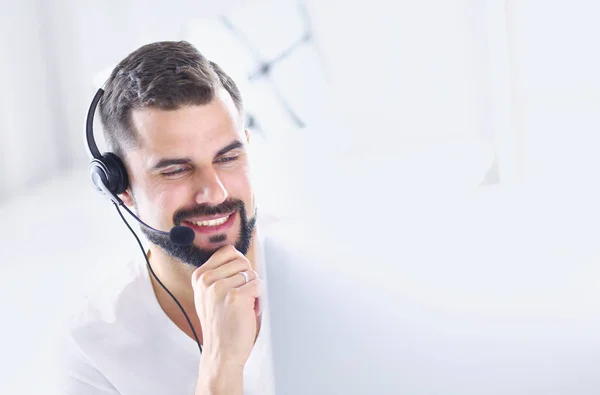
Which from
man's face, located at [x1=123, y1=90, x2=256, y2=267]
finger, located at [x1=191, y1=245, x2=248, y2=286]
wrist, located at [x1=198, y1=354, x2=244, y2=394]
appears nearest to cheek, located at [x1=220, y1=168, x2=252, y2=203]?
man's face, located at [x1=123, y1=90, x2=256, y2=267]

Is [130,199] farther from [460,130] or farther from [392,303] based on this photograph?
[460,130]

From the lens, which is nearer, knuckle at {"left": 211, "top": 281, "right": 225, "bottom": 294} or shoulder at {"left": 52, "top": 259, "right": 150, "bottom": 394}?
knuckle at {"left": 211, "top": 281, "right": 225, "bottom": 294}

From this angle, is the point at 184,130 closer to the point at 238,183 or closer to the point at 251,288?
the point at 238,183

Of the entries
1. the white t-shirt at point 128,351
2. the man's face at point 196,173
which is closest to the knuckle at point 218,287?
the man's face at point 196,173

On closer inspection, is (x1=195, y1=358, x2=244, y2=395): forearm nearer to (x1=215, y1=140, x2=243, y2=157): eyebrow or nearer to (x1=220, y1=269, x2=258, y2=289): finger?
(x1=220, y1=269, x2=258, y2=289): finger

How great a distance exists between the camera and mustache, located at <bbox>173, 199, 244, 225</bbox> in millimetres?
1036

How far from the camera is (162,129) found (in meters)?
1.04

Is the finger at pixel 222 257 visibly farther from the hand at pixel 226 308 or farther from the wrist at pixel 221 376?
the wrist at pixel 221 376

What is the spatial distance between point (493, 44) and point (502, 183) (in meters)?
0.28

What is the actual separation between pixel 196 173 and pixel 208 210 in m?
0.06

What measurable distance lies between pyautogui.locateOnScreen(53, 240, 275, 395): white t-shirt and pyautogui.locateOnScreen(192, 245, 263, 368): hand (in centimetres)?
19

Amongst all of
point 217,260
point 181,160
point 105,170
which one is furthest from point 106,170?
point 217,260

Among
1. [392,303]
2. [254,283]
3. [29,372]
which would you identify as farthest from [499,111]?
[29,372]

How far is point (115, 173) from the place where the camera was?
3.48 ft
